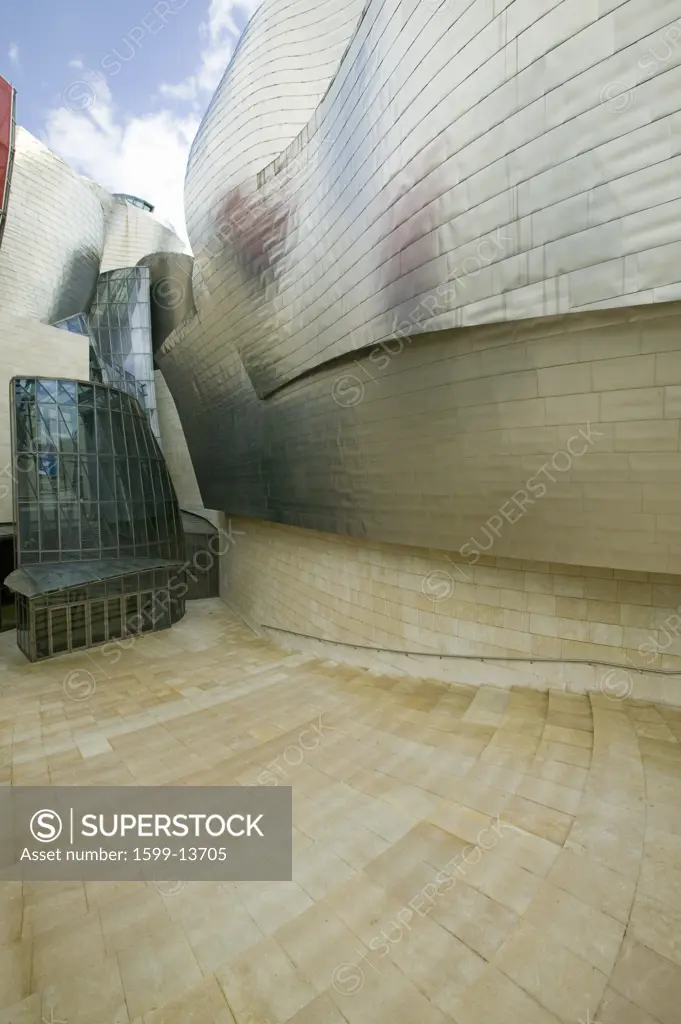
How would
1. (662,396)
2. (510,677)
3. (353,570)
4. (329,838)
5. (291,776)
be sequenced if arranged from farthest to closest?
(353,570), (510,677), (291,776), (662,396), (329,838)

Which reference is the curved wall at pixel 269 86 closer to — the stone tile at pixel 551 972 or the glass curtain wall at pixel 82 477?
the glass curtain wall at pixel 82 477

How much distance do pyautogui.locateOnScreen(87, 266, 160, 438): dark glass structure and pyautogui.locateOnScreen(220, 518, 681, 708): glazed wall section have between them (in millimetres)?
16907

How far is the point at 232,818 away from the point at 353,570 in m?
6.50

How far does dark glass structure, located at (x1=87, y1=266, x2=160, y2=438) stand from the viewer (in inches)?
971

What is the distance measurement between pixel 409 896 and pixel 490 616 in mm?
4999

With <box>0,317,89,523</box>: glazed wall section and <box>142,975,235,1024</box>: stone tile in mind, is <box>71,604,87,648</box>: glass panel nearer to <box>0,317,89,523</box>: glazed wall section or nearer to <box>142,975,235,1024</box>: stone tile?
<box>0,317,89,523</box>: glazed wall section

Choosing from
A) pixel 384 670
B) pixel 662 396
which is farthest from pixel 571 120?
pixel 384 670

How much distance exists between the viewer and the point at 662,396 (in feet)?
17.2

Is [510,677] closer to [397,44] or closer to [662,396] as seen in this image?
[662,396]

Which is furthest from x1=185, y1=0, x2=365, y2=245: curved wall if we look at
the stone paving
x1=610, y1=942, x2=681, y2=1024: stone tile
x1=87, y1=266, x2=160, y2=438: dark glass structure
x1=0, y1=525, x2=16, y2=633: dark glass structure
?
x1=610, y1=942, x2=681, y2=1024: stone tile

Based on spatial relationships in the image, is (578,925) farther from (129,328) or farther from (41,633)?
(129,328)

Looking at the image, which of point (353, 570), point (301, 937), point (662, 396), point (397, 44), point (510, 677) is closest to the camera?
point (301, 937)

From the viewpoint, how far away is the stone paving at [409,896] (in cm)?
279

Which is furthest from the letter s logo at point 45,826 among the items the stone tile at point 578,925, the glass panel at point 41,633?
the glass panel at point 41,633
